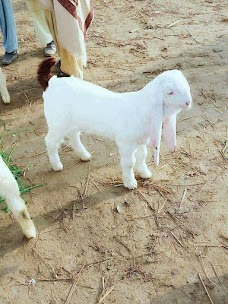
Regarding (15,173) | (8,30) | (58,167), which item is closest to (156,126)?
(58,167)

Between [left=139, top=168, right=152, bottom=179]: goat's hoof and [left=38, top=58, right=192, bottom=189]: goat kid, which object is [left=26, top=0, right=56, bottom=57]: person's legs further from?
[left=139, top=168, right=152, bottom=179]: goat's hoof

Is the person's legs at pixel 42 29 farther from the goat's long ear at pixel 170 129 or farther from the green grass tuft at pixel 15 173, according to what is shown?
the goat's long ear at pixel 170 129

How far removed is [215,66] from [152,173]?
1.93 m

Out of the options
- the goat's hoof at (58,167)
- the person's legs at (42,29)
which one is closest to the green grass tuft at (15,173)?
the goat's hoof at (58,167)

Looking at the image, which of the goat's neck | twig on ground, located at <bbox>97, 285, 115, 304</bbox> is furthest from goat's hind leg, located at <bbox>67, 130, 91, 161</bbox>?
twig on ground, located at <bbox>97, 285, 115, 304</bbox>

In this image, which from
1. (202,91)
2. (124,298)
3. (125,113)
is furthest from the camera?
(202,91)

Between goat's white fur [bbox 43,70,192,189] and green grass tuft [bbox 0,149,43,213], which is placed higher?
goat's white fur [bbox 43,70,192,189]

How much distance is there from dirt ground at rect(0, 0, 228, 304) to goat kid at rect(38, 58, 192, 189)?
345mm

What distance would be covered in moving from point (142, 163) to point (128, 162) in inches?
11.1

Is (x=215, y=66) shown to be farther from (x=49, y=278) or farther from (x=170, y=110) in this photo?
(x=49, y=278)

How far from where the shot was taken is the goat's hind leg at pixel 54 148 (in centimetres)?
329

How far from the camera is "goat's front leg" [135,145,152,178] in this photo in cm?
327

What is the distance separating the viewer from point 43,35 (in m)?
5.05

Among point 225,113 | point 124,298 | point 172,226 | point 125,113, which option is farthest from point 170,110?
point 225,113
